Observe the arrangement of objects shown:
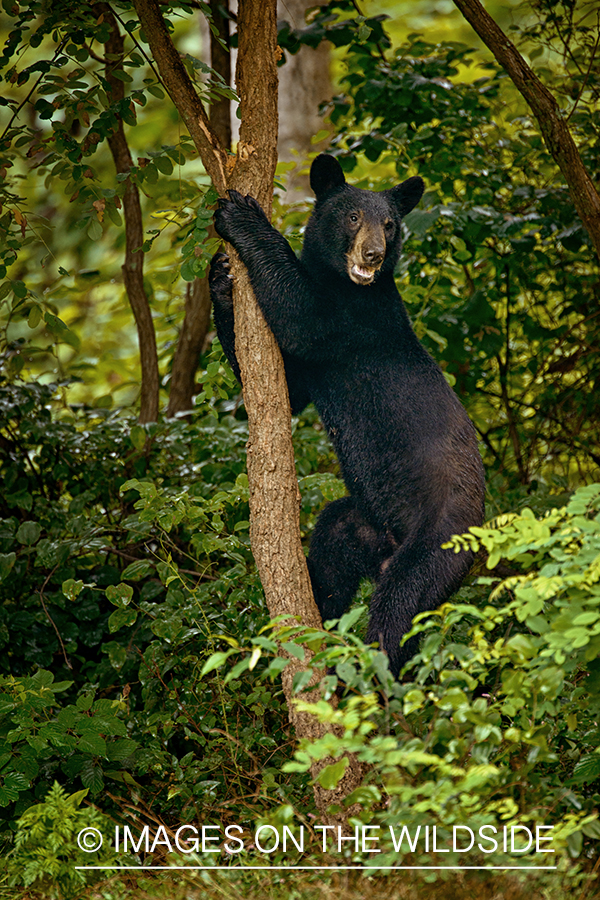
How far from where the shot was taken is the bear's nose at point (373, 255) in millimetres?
3516

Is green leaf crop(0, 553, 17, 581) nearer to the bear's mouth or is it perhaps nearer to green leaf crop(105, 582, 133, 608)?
green leaf crop(105, 582, 133, 608)

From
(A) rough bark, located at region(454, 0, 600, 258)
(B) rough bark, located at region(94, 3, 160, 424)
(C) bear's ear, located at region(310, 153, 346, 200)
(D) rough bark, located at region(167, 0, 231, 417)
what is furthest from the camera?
(D) rough bark, located at region(167, 0, 231, 417)

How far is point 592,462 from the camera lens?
6.77 metres

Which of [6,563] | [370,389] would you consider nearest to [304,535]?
[6,563]

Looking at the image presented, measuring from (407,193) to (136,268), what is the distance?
228cm

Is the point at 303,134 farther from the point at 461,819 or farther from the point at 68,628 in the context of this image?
the point at 461,819

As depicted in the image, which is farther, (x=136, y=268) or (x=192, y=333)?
(x=192, y=333)

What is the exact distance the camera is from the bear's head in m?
3.57

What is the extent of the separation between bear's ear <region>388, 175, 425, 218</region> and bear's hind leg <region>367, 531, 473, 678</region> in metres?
1.67

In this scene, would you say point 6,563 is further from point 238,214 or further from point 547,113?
point 547,113

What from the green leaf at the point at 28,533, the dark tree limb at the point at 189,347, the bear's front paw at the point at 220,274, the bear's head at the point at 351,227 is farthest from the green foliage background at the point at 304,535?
the bear's head at the point at 351,227

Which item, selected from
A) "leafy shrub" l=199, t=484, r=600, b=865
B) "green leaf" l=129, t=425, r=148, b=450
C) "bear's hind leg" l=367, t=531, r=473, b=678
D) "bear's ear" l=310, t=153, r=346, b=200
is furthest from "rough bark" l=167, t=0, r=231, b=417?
"leafy shrub" l=199, t=484, r=600, b=865

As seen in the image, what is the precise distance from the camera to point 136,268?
18.7ft

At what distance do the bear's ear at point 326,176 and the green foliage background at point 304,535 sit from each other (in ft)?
1.90
